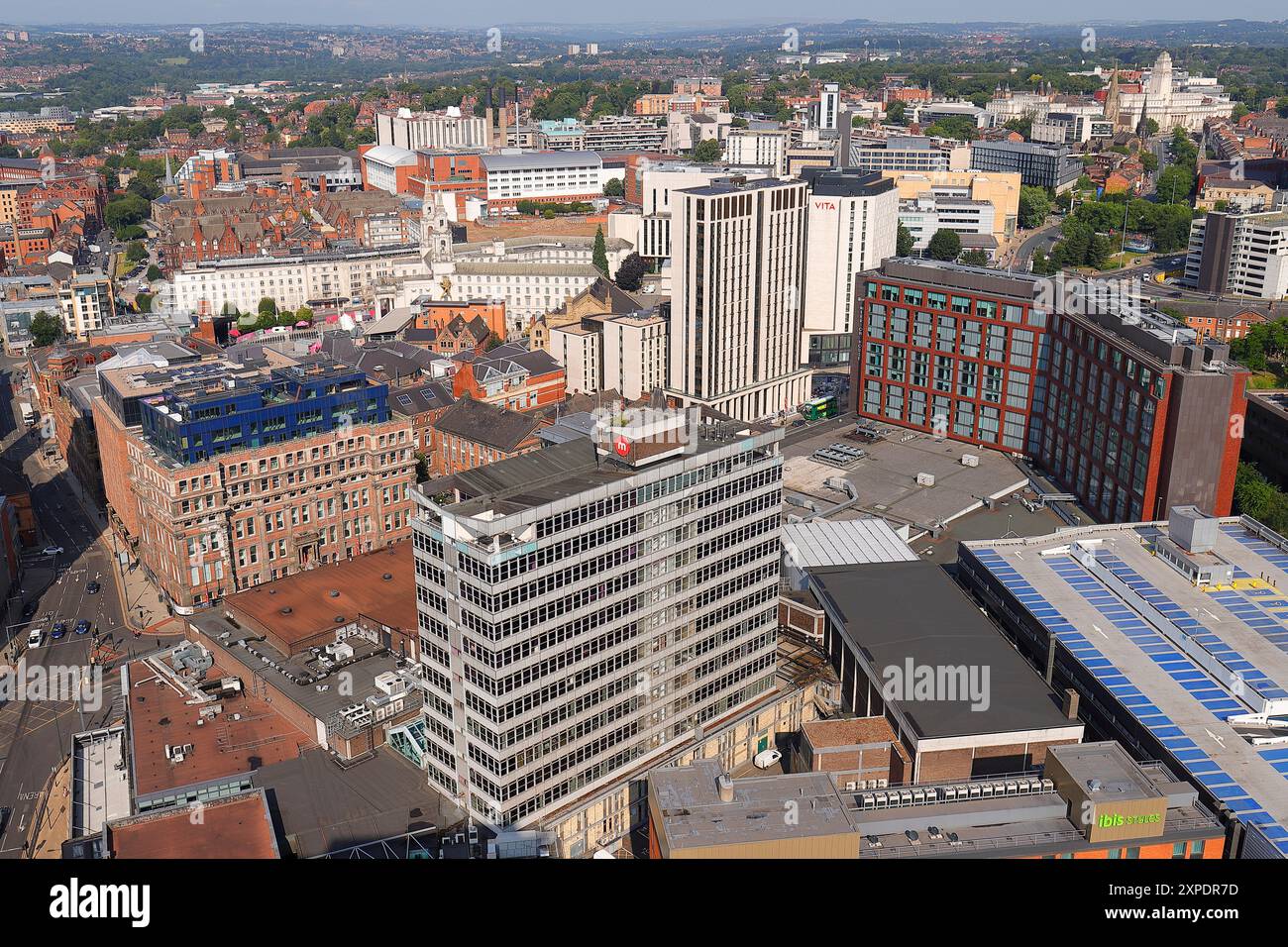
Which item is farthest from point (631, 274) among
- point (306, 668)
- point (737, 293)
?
point (306, 668)

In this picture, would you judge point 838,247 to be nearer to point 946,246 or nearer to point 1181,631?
point 946,246

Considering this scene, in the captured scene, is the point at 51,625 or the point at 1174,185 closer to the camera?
the point at 51,625

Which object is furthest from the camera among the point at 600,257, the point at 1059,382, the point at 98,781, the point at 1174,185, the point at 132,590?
the point at 1174,185

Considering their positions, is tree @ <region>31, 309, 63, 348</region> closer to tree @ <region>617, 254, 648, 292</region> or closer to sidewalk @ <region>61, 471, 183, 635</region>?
sidewalk @ <region>61, 471, 183, 635</region>

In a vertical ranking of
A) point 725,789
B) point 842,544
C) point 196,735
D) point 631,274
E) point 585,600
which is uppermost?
point 585,600

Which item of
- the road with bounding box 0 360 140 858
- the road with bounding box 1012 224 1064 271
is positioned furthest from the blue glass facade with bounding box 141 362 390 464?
the road with bounding box 1012 224 1064 271

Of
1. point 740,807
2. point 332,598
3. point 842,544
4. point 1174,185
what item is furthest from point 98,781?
point 1174,185

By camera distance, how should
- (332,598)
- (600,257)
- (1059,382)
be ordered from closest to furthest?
1. (332,598)
2. (1059,382)
3. (600,257)

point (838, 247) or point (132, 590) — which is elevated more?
point (838, 247)
